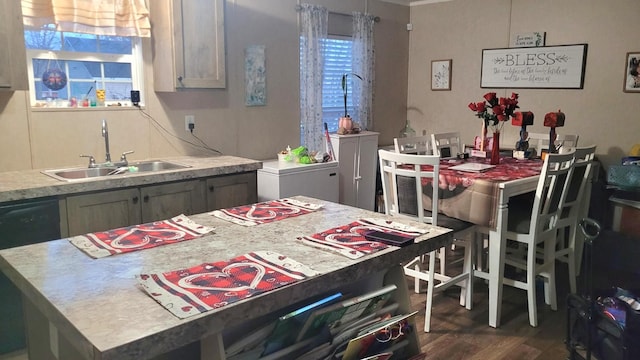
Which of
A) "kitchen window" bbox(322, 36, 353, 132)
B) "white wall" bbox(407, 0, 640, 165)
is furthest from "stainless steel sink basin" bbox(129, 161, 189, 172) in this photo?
"white wall" bbox(407, 0, 640, 165)

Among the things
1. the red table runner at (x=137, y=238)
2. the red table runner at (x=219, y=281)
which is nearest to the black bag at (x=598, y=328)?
the red table runner at (x=219, y=281)

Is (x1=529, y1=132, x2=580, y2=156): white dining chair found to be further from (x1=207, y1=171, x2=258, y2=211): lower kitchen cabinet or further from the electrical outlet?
the electrical outlet

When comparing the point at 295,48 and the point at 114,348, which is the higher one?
the point at 295,48

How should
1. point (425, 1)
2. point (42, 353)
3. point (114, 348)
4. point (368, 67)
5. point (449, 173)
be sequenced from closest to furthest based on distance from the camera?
point (114, 348)
point (42, 353)
point (449, 173)
point (368, 67)
point (425, 1)

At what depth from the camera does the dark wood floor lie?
9.04 feet

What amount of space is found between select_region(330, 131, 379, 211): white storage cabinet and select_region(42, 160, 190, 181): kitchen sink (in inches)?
65.8

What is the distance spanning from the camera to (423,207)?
324 centimetres

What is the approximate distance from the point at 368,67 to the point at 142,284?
175 inches

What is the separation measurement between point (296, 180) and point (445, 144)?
4.62 ft

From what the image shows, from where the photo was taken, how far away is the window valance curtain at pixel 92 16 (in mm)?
3012

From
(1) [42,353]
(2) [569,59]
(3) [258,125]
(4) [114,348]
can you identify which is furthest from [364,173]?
(4) [114,348]

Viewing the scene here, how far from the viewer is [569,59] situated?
4695 millimetres

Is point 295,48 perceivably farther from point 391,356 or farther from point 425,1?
point 391,356

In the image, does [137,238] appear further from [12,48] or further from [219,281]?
[12,48]
